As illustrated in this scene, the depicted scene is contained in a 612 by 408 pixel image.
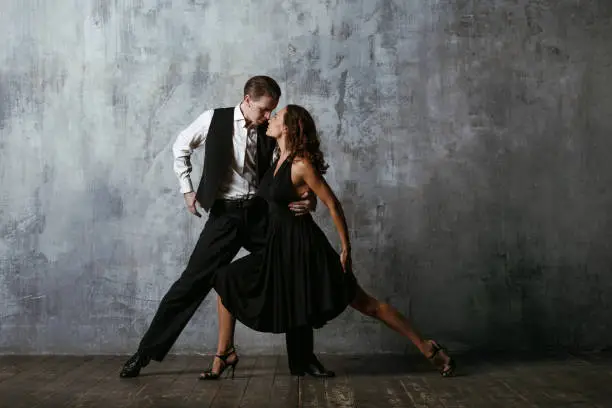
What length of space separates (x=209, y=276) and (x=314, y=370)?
0.70 metres

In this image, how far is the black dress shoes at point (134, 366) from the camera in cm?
445

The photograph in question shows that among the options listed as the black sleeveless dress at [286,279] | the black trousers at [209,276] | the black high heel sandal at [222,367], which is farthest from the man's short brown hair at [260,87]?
the black high heel sandal at [222,367]

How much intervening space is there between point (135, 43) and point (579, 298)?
9.96 ft

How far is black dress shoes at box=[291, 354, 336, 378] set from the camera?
440 cm

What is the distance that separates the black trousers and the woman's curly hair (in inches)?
16.7

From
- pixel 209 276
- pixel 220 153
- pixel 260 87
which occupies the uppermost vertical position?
pixel 260 87

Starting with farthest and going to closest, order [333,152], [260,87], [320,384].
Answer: [333,152] < [260,87] < [320,384]

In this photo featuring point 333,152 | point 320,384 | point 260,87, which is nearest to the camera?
point 320,384

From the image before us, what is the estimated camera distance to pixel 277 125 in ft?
13.9

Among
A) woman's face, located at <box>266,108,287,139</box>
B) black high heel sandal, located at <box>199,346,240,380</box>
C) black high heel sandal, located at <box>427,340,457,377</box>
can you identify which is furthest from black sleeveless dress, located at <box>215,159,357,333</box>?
black high heel sandal, located at <box>427,340,457,377</box>

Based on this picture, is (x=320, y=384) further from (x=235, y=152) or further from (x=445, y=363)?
(x=235, y=152)

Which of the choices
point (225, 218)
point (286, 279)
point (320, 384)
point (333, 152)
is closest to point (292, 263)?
point (286, 279)

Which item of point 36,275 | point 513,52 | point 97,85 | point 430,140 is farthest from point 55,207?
point 513,52

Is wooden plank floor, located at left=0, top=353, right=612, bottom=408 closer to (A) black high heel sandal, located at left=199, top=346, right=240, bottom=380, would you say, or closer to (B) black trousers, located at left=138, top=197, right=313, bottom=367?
(A) black high heel sandal, located at left=199, top=346, right=240, bottom=380
